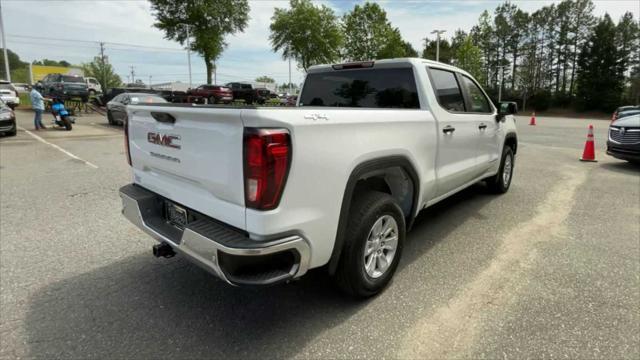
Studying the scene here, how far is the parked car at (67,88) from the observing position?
937 inches

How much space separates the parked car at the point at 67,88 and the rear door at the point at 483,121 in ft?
83.0

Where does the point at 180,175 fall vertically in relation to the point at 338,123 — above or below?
below

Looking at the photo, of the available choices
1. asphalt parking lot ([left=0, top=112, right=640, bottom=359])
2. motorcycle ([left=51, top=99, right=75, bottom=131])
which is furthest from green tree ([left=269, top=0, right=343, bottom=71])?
asphalt parking lot ([left=0, top=112, right=640, bottom=359])

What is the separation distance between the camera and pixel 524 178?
728 centimetres

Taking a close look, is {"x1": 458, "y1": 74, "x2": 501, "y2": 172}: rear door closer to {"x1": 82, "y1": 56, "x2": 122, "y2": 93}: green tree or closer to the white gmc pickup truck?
the white gmc pickup truck

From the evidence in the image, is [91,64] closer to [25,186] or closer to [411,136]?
[25,186]

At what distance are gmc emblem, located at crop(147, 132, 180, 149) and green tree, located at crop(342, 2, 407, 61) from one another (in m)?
39.6

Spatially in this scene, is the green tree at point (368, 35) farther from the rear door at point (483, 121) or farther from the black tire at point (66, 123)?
the rear door at point (483, 121)

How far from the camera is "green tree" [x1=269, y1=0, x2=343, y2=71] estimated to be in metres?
38.5

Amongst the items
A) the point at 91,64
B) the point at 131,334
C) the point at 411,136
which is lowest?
the point at 131,334

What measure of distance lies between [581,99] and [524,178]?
173 feet

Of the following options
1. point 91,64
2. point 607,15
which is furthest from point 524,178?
point 91,64

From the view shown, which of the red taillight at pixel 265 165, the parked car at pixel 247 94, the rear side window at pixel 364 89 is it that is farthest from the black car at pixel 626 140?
the parked car at pixel 247 94

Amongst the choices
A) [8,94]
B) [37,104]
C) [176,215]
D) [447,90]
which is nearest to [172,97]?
[37,104]
